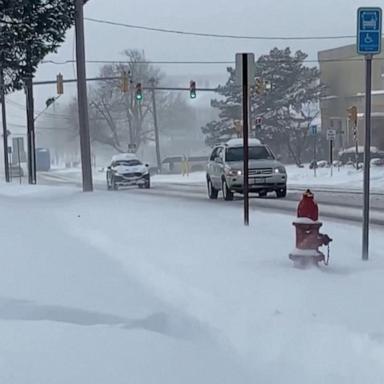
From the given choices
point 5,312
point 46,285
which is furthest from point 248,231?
point 5,312

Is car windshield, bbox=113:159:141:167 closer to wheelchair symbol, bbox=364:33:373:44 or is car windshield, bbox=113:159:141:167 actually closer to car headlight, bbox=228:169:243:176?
car headlight, bbox=228:169:243:176

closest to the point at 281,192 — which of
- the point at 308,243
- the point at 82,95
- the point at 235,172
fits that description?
the point at 235,172

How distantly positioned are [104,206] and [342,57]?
5649 cm

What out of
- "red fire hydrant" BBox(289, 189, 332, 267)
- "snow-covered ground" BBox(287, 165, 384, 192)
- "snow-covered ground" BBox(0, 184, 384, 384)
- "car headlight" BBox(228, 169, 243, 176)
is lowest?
"snow-covered ground" BBox(287, 165, 384, 192)

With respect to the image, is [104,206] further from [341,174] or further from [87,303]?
[341,174]

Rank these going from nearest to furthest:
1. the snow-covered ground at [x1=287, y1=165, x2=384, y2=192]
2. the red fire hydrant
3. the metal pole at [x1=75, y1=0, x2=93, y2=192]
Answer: the red fire hydrant
the metal pole at [x1=75, y1=0, x2=93, y2=192]
the snow-covered ground at [x1=287, y1=165, x2=384, y2=192]

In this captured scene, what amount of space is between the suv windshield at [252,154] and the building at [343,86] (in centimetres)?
3747

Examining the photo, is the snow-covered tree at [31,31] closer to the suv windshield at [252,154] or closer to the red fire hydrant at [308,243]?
the suv windshield at [252,154]

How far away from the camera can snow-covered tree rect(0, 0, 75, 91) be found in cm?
2264

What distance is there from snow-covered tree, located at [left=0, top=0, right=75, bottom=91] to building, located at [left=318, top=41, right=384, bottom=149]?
4069cm

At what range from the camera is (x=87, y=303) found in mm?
6941

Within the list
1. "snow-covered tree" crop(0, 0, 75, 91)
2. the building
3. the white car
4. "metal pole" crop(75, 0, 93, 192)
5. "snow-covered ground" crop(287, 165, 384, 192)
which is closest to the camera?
"snow-covered tree" crop(0, 0, 75, 91)

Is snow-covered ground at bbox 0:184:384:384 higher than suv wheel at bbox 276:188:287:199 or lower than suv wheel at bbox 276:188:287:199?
higher

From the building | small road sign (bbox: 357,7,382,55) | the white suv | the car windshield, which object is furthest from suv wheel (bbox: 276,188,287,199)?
the building
